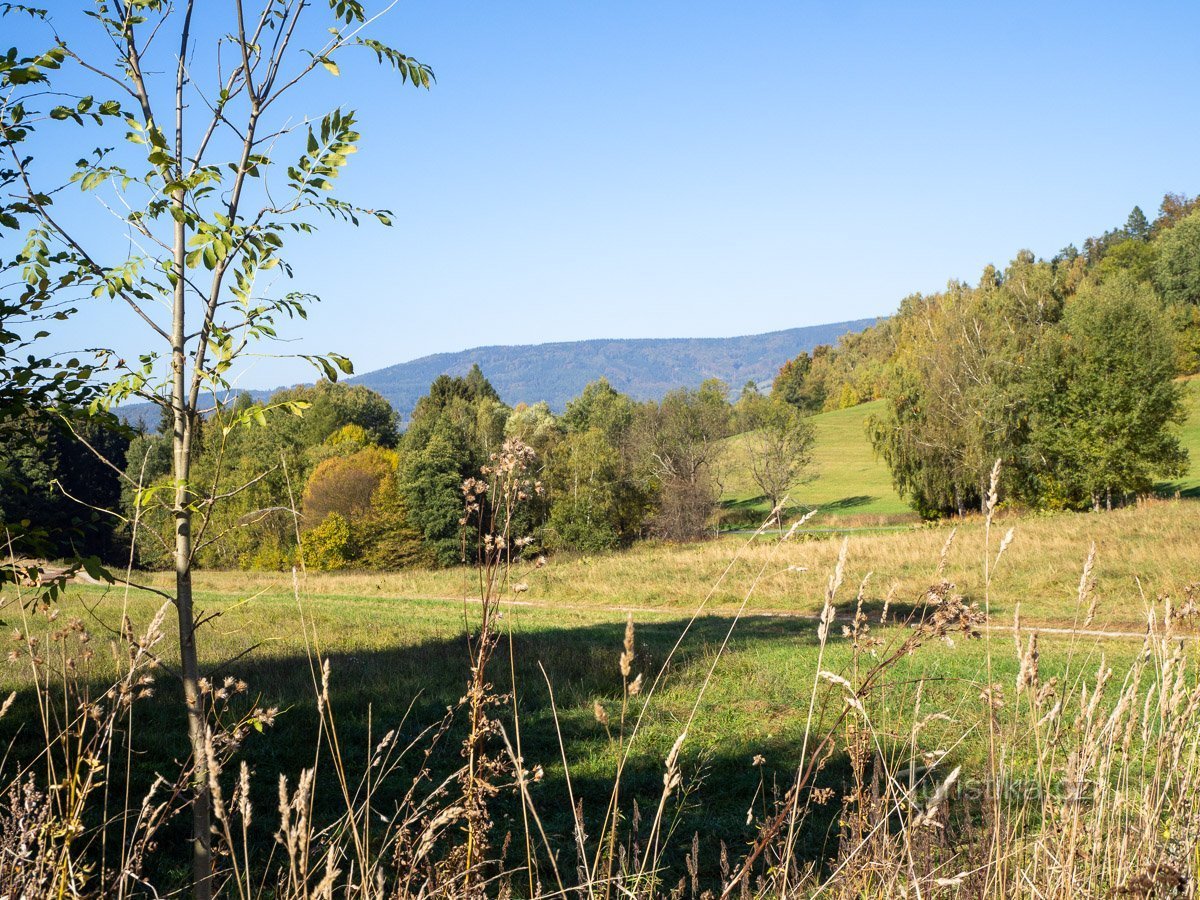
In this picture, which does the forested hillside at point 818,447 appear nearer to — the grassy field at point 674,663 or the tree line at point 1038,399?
the tree line at point 1038,399

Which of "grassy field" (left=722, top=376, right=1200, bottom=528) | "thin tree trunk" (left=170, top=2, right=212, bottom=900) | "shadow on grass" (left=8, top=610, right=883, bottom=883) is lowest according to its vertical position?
"grassy field" (left=722, top=376, right=1200, bottom=528)

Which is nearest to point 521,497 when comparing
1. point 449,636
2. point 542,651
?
point 542,651

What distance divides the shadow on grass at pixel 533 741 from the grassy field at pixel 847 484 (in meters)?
34.7

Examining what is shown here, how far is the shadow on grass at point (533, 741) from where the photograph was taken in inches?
271

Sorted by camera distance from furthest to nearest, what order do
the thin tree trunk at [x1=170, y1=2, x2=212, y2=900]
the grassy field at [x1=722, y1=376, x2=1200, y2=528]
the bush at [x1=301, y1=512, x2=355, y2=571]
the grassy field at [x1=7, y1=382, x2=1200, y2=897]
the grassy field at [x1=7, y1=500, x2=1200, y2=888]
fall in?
1. the bush at [x1=301, y1=512, x2=355, y2=571]
2. the grassy field at [x1=722, y1=376, x2=1200, y2=528]
3. the grassy field at [x1=7, y1=500, x2=1200, y2=888]
4. the grassy field at [x1=7, y1=382, x2=1200, y2=897]
5. the thin tree trunk at [x1=170, y1=2, x2=212, y2=900]

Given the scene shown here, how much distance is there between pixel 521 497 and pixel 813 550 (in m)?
27.1

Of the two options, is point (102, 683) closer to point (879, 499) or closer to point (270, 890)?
point (270, 890)

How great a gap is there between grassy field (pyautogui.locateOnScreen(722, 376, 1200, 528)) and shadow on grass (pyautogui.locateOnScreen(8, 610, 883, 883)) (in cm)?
3466

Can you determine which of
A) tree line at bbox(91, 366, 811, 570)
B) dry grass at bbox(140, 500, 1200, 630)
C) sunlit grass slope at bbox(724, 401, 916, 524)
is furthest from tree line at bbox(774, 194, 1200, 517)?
tree line at bbox(91, 366, 811, 570)

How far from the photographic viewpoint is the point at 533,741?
934 centimetres

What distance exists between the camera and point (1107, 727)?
2.25 metres

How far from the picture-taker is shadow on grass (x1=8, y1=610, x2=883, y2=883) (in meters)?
6.88

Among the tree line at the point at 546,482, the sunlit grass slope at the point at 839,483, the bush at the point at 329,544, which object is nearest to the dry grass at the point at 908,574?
the sunlit grass slope at the point at 839,483

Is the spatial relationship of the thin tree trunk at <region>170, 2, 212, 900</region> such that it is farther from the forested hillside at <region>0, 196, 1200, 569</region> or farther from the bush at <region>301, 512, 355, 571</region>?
the bush at <region>301, 512, 355, 571</region>
